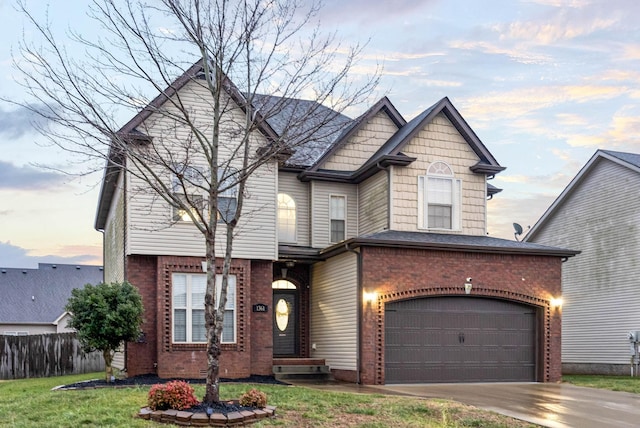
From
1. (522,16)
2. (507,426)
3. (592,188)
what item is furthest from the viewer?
(592,188)

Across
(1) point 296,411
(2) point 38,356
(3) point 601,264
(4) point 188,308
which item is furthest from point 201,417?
(3) point 601,264

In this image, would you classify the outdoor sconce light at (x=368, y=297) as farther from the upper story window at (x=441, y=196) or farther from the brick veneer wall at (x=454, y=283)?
the upper story window at (x=441, y=196)

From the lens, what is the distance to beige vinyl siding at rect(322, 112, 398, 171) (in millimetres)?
21984

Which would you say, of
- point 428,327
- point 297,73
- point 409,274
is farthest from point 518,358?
point 297,73

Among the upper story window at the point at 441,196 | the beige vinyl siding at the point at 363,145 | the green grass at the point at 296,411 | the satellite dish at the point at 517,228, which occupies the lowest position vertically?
the green grass at the point at 296,411

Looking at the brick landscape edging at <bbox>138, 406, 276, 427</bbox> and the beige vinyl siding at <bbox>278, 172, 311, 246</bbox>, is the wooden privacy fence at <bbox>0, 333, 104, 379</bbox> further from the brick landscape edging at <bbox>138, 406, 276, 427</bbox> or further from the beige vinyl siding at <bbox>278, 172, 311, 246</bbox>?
the brick landscape edging at <bbox>138, 406, 276, 427</bbox>

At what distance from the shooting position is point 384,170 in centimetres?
2052

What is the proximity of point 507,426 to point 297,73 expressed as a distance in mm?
7340

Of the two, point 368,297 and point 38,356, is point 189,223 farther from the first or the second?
point 38,356

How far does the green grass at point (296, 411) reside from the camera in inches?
423

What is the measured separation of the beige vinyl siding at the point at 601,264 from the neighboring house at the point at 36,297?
88.6 feet

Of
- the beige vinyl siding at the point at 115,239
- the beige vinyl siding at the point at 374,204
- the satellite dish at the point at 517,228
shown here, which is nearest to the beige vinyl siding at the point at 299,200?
the beige vinyl siding at the point at 374,204

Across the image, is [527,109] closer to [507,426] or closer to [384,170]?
[384,170]

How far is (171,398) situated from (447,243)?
9.91 meters
